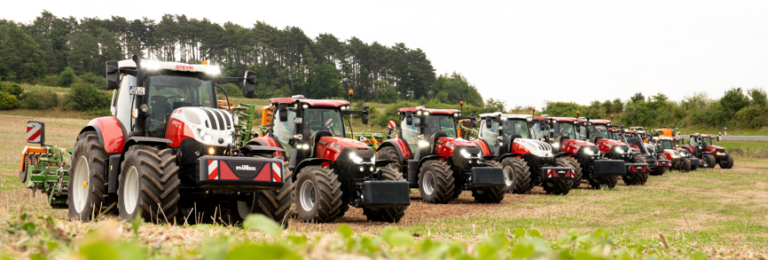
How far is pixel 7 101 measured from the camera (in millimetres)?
42406

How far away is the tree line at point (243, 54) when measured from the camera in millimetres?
61188

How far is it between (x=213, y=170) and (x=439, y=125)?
28.5 ft

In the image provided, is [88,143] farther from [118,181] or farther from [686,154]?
[686,154]

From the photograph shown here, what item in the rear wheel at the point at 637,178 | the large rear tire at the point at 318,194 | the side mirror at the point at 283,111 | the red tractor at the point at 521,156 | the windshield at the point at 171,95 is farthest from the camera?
the rear wheel at the point at 637,178

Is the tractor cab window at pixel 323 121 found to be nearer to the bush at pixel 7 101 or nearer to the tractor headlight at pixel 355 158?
the tractor headlight at pixel 355 158

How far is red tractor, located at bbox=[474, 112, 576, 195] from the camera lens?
50.3ft

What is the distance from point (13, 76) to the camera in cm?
5738

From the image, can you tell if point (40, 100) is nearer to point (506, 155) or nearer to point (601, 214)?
point (506, 155)

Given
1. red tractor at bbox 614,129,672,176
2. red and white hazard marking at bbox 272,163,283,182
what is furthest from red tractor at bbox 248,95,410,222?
red tractor at bbox 614,129,672,176

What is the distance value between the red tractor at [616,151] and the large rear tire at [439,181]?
894 cm

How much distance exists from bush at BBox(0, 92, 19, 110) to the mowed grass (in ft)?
92.9

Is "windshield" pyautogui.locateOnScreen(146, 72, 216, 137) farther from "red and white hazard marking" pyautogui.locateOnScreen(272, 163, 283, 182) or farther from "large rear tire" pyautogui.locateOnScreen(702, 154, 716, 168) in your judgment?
"large rear tire" pyautogui.locateOnScreen(702, 154, 716, 168)

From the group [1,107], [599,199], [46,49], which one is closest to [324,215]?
[599,199]

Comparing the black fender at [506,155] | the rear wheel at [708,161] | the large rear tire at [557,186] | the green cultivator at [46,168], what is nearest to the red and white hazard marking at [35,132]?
the green cultivator at [46,168]
